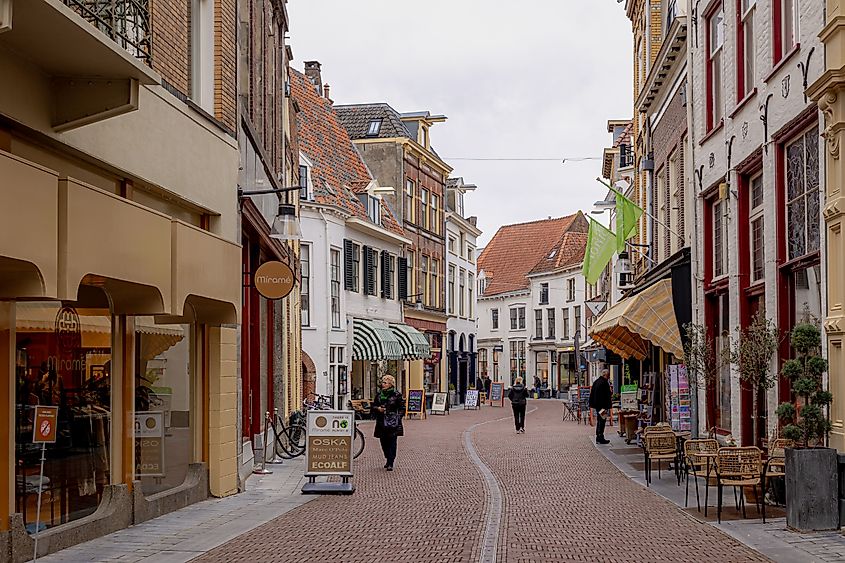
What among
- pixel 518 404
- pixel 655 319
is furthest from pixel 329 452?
pixel 518 404

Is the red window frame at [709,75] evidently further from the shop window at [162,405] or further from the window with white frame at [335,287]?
the window with white frame at [335,287]

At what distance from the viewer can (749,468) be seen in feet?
42.6

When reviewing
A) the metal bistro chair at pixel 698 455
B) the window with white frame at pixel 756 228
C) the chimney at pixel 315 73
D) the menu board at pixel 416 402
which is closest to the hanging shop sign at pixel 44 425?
the metal bistro chair at pixel 698 455

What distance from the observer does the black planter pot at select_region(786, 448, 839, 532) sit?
11.6m

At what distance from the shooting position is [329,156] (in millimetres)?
43562

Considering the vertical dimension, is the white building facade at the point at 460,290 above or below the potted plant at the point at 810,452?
above

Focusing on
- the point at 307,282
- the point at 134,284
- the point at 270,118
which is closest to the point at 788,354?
the point at 134,284

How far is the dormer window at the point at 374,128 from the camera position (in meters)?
49.9

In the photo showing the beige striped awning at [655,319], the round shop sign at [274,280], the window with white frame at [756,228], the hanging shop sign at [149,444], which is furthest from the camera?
the beige striped awning at [655,319]

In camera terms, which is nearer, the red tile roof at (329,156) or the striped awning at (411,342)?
the red tile roof at (329,156)

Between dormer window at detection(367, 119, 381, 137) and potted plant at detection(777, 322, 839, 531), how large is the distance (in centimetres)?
3822

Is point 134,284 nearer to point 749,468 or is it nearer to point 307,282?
point 749,468

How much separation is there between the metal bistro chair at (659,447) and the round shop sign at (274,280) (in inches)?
214

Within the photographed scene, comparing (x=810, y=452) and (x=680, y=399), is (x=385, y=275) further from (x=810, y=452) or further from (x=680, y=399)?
(x=810, y=452)
